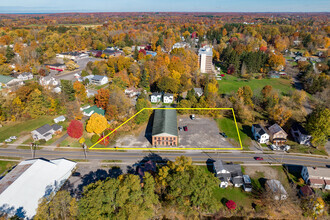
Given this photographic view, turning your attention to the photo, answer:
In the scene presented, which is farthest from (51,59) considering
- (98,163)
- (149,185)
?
(149,185)

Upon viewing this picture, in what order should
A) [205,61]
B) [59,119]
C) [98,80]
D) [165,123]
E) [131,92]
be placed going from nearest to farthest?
[165,123] → [59,119] → [131,92] → [98,80] → [205,61]

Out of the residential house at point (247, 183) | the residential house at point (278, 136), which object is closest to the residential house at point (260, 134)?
the residential house at point (278, 136)

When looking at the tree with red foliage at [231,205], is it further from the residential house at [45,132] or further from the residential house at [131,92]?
the residential house at [131,92]

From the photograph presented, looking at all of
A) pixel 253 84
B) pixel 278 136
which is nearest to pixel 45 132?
pixel 278 136

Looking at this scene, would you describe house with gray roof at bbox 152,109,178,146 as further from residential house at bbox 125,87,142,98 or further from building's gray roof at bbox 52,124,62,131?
building's gray roof at bbox 52,124,62,131

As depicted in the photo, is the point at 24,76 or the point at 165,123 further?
the point at 24,76

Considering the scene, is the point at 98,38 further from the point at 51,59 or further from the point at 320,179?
the point at 320,179

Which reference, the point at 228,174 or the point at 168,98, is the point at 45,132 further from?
the point at 228,174
